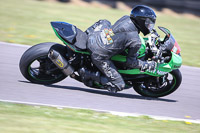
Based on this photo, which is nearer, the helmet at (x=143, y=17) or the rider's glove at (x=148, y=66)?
the helmet at (x=143, y=17)

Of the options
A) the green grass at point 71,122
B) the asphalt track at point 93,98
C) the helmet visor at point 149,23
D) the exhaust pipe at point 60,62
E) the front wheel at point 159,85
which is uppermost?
the helmet visor at point 149,23

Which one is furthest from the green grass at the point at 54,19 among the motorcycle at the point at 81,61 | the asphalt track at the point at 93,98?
the motorcycle at the point at 81,61

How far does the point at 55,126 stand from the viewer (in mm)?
4188

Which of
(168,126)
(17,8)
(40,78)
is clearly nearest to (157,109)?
(168,126)

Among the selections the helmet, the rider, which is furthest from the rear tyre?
the helmet

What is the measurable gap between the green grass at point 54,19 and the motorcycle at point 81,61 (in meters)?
3.43

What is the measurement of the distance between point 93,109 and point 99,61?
837 millimetres

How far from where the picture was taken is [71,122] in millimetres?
4434

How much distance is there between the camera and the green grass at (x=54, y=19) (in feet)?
33.9

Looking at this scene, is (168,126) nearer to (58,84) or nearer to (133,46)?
(133,46)

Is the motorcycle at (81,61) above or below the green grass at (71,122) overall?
above

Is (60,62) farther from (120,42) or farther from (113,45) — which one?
(120,42)

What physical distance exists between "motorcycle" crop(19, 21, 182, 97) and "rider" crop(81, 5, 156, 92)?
0.46ft

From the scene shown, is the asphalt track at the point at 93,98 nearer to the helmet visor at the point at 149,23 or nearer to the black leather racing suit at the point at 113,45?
the black leather racing suit at the point at 113,45
